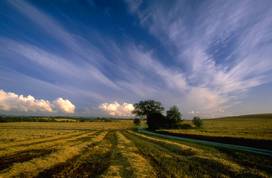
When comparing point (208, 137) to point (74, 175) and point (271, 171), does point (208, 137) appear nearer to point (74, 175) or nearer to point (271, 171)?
point (271, 171)

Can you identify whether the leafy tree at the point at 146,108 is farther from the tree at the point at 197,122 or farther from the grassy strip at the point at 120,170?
the grassy strip at the point at 120,170

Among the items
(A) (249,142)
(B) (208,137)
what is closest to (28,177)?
(A) (249,142)

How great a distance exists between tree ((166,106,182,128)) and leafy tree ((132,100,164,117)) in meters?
18.3

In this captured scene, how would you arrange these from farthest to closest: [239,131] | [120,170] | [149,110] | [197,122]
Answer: [149,110] → [197,122] → [239,131] → [120,170]

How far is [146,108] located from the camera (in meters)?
109

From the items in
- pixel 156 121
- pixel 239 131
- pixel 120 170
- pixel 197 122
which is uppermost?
pixel 156 121

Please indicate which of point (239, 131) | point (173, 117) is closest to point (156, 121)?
point (173, 117)

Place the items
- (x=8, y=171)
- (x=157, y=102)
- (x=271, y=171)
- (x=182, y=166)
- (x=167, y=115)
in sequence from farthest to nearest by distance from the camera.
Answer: (x=157, y=102), (x=167, y=115), (x=182, y=166), (x=271, y=171), (x=8, y=171)

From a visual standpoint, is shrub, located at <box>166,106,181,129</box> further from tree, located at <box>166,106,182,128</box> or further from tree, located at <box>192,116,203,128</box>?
tree, located at <box>192,116,203,128</box>

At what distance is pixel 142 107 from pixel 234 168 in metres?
95.3

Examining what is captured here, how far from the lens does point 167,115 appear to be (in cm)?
8638

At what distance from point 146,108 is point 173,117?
26.3 meters

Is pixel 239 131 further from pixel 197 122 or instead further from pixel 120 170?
pixel 120 170

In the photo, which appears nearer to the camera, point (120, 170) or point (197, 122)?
point (120, 170)
